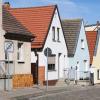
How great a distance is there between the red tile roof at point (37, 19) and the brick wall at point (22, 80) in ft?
14.1

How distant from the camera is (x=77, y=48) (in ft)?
163

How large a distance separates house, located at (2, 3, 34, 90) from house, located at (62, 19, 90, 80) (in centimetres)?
965

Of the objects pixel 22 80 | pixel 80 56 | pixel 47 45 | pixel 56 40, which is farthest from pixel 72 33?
pixel 22 80

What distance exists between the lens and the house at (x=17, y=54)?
3359 cm

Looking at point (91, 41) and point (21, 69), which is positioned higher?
point (91, 41)

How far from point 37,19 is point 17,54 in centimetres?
831

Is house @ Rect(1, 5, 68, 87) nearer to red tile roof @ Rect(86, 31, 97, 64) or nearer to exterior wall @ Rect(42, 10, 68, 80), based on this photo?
exterior wall @ Rect(42, 10, 68, 80)

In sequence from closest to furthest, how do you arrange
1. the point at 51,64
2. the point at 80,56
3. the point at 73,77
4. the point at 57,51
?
1. the point at 51,64
2. the point at 57,51
3. the point at 73,77
4. the point at 80,56

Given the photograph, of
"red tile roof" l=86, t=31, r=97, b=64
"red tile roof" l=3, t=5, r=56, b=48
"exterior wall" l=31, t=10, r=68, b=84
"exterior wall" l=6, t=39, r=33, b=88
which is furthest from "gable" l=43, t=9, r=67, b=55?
"red tile roof" l=86, t=31, r=97, b=64

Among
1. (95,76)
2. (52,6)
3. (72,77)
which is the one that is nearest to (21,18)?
(52,6)

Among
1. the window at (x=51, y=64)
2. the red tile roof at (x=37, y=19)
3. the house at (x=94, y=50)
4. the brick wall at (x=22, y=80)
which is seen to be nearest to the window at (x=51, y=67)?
the window at (x=51, y=64)

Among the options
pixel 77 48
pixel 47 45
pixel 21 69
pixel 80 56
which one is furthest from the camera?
pixel 80 56

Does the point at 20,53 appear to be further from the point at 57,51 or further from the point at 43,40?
the point at 57,51

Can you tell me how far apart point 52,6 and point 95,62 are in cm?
1278
